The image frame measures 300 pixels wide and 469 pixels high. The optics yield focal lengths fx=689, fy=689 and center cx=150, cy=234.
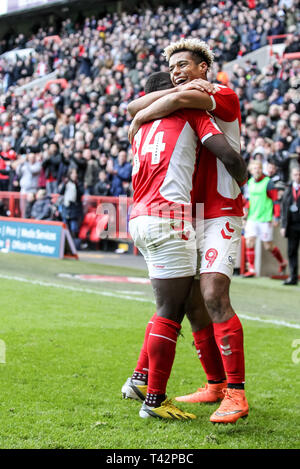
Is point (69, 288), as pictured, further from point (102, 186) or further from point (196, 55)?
point (102, 186)

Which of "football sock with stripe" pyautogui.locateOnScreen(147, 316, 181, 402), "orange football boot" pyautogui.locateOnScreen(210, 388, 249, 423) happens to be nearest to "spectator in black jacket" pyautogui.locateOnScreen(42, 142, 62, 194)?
"football sock with stripe" pyautogui.locateOnScreen(147, 316, 181, 402)

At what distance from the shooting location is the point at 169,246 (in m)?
4.03

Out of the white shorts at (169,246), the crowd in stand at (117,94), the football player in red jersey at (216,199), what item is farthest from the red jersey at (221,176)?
the crowd in stand at (117,94)

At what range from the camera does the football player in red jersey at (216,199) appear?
159 inches

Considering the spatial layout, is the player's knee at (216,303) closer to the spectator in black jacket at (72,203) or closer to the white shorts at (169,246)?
the white shorts at (169,246)

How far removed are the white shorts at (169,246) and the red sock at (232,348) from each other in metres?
0.38

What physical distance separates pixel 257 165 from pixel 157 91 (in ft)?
26.9

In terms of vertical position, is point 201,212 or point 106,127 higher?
point 106,127

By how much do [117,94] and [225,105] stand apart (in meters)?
17.6

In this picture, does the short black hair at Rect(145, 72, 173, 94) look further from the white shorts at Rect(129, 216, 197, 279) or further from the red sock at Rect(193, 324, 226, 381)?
the red sock at Rect(193, 324, 226, 381)

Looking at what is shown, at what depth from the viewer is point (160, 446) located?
139 inches
